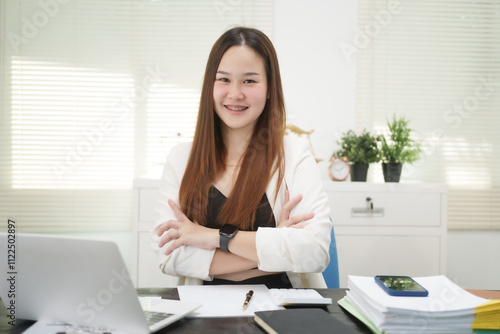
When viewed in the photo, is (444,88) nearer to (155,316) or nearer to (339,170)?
(339,170)

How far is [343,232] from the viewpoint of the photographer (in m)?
2.72

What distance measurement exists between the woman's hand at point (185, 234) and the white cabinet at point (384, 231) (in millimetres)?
1330

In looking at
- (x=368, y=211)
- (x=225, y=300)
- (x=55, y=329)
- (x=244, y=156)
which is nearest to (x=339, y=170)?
(x=368, y=211)

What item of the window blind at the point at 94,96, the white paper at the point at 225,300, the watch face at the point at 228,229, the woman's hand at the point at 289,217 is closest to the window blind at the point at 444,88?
the window blind at the point at 94,96

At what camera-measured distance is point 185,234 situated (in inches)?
54.9

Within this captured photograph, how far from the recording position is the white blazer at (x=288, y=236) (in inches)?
51.5

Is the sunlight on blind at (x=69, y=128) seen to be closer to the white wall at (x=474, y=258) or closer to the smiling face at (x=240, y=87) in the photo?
the smiling face at (x=240, y=87)

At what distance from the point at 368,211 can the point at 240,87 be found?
1.56 m

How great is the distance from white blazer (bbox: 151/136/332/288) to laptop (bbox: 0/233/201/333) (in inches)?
19.0

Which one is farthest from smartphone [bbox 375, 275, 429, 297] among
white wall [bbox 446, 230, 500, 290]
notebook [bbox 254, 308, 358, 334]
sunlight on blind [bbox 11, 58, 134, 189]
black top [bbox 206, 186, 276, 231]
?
white wall [bbox 446, 230, 500, 290]

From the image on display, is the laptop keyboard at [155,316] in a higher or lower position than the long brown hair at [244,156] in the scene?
lower

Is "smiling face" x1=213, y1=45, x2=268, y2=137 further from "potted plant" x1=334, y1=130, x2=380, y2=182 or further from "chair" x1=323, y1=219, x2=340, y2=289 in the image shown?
"potted plant" x1=334, y1=130, x2=380, y2=182

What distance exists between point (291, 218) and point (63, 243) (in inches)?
31.8

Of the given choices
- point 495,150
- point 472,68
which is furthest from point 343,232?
point 472,68
